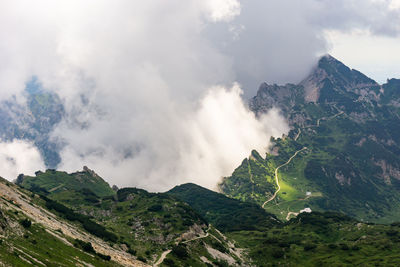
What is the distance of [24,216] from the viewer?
163500mm

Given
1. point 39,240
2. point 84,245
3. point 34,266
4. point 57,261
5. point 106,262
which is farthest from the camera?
point 84,245

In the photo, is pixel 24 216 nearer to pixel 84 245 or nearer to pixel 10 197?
pixel 84 245

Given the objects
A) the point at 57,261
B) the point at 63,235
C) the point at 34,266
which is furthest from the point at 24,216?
the point at 34,266

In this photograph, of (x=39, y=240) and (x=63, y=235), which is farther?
(x=63, y=235)

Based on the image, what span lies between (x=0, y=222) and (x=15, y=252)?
25.6 metres

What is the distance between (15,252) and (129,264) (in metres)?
75.5

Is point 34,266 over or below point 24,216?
below

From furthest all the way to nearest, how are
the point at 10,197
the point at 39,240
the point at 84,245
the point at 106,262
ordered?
1. the point at 10,197
2. the point at 84,245
3. the point at 106,262
4. the point at 39,240

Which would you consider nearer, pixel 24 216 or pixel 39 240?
pixel 39 240

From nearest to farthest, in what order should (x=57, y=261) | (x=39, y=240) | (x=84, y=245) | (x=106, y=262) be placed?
(x=57, y=261) < (x=39, y=240) < (x=106, y=262) < (x=84, y=245)

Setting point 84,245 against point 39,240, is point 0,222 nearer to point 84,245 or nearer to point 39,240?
point 39,240

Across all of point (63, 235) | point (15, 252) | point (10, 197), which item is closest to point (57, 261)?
point (15, 252)

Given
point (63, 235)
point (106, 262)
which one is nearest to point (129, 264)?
point (106, 262)

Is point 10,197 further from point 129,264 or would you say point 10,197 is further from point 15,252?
point 15,252
